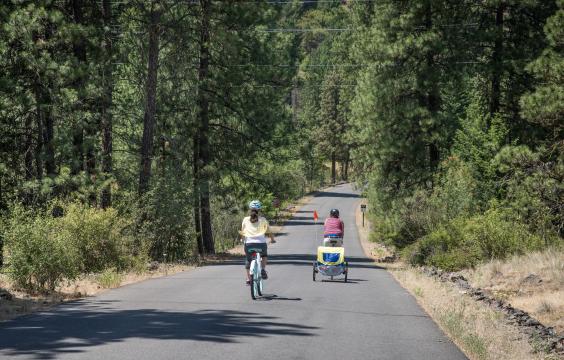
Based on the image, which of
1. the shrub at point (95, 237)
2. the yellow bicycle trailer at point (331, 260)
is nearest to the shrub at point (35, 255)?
the shrub at point (95, 237)

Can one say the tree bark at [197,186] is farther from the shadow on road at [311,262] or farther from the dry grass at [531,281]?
the dry grass at [531,281]

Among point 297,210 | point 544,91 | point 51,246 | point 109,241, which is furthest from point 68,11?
point 297,210

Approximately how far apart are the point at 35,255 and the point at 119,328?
232 inches

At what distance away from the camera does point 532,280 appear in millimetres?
22703

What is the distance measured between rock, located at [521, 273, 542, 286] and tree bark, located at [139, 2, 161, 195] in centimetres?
1307

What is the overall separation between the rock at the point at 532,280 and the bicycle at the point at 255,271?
360 inches

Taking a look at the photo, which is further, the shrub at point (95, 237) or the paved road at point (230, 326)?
the shrub at point (95, 237)

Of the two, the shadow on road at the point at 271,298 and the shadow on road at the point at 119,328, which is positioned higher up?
the shadow on road at the point at 119,328

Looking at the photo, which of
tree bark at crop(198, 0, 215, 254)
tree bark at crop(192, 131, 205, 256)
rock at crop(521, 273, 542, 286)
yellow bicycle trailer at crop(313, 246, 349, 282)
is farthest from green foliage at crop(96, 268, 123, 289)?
tree bark at crop(198, 0, 215, 254)

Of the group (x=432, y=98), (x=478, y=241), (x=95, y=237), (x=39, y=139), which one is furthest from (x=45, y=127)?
(x=432, y=98)

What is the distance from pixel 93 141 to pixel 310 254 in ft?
71.0

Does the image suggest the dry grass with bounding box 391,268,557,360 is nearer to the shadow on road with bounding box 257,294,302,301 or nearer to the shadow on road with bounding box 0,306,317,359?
the shadow on road with bounding box 0,306,317,359

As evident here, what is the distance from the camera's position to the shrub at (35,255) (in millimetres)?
17172

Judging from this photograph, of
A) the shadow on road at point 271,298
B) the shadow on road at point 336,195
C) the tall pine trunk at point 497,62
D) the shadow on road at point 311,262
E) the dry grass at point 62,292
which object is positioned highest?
the tall pine trunk at point 497,62
